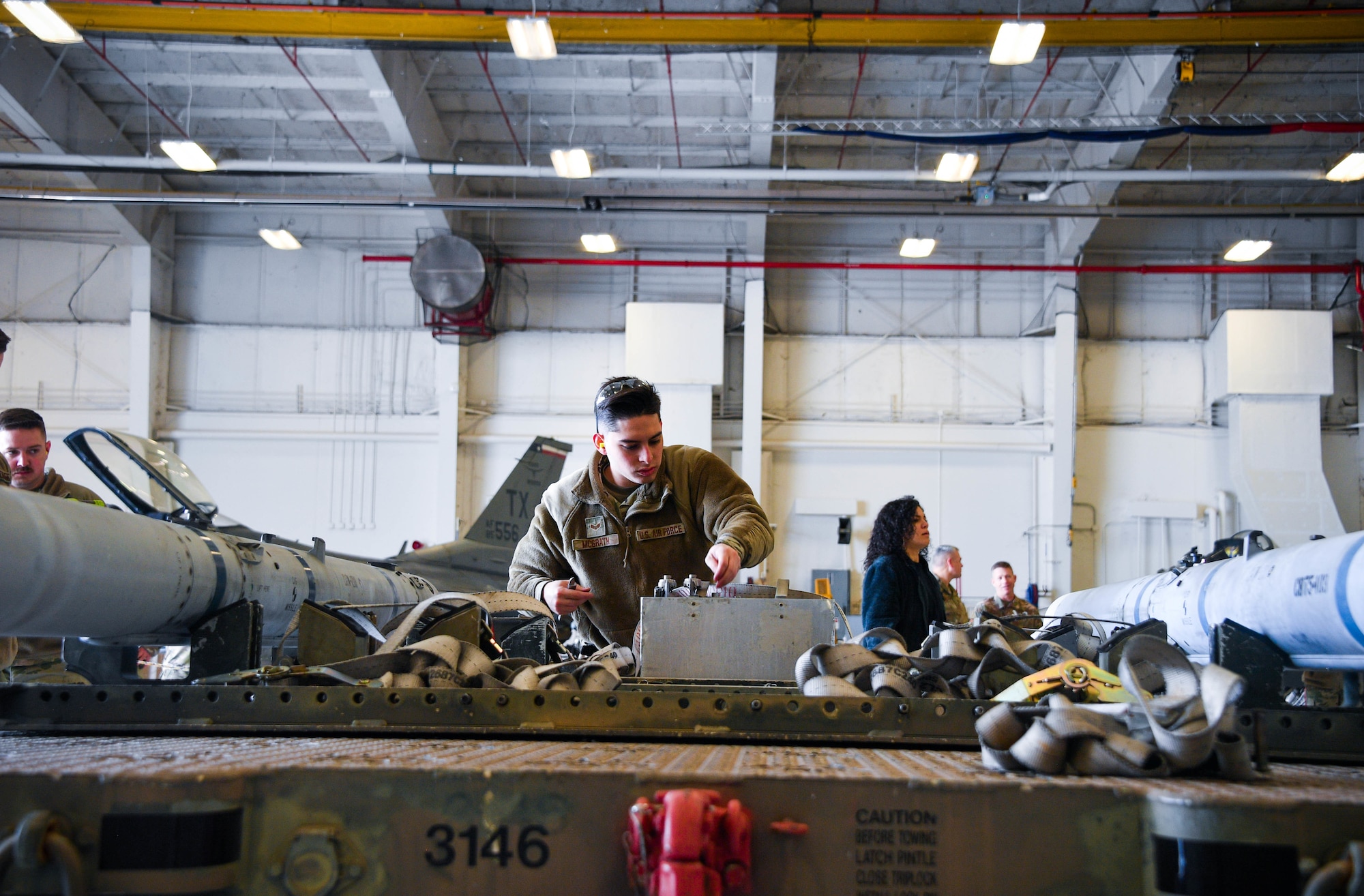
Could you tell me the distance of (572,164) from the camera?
376 inches

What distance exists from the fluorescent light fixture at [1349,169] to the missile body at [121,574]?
9.93 meters

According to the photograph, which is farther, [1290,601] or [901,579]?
[901,579]

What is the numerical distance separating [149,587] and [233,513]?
1101 cm

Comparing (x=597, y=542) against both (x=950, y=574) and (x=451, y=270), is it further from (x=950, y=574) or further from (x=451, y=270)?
(x=451, y=270)

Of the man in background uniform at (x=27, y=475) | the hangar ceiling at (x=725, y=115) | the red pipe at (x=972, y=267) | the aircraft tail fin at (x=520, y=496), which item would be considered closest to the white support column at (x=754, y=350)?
the red pipe at (x=972, y=267)

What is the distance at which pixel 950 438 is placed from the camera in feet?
43.0

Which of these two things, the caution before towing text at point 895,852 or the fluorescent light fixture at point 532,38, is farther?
the fluorescent light fixture at point 532,38

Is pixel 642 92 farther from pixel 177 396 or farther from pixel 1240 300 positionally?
pixel 1240 300

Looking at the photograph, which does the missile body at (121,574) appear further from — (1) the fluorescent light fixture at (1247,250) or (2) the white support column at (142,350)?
(1) the fluorescent light fixture at (1247,250)

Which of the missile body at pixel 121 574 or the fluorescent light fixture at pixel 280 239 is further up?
the fluorescent light fixture at pixel 280 239

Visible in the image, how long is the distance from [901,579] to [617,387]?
185cm

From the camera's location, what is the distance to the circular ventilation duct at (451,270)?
11906mm

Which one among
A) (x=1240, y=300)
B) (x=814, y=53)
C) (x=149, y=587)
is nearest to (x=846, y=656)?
(x=149, y=587)

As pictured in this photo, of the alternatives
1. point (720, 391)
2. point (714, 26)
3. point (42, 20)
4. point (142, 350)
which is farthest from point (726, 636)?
point (142, 350)
